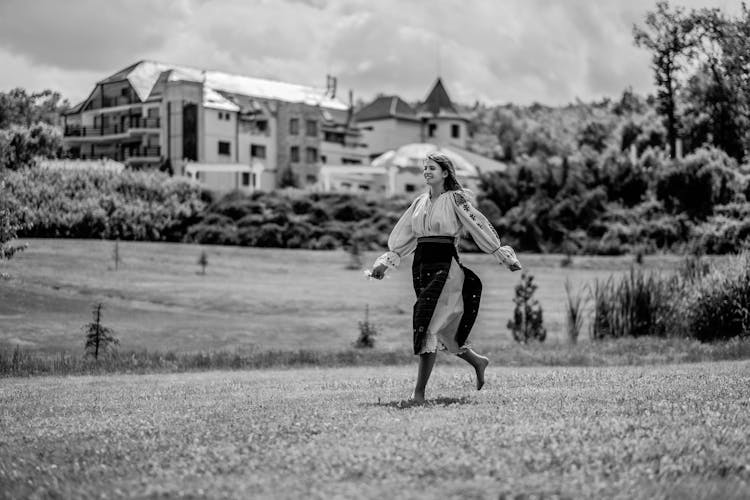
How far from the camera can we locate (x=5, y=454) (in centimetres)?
721

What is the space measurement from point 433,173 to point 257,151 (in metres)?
73.5

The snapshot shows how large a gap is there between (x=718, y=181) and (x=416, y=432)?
47.7 metres

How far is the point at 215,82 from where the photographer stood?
84.3 m

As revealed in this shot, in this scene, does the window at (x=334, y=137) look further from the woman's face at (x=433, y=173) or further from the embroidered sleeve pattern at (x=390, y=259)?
the woman's face at (x=433, y=173)

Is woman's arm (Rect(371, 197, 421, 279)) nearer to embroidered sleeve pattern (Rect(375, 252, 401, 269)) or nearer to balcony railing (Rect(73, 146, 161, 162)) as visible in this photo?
embroidered sleeve pattern (Rect(375, 252, 401, 269))

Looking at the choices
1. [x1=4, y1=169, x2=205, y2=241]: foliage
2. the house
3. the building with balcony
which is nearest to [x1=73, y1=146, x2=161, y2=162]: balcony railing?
the building with balcony

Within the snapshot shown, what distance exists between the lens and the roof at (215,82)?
81.3 m

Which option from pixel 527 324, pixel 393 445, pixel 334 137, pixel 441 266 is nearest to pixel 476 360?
pixel 441 266

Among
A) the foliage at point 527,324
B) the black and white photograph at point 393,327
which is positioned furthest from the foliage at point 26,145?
the foliage at point 527,324

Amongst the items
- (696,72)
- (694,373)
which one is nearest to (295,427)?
(694,373)

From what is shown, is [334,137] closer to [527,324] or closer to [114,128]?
[114,128]

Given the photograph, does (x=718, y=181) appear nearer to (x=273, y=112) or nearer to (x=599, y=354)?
(x=599, y=354)

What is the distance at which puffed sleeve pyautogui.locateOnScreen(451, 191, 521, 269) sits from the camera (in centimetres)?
974

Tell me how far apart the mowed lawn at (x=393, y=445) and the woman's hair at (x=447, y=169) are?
6.43 ft
